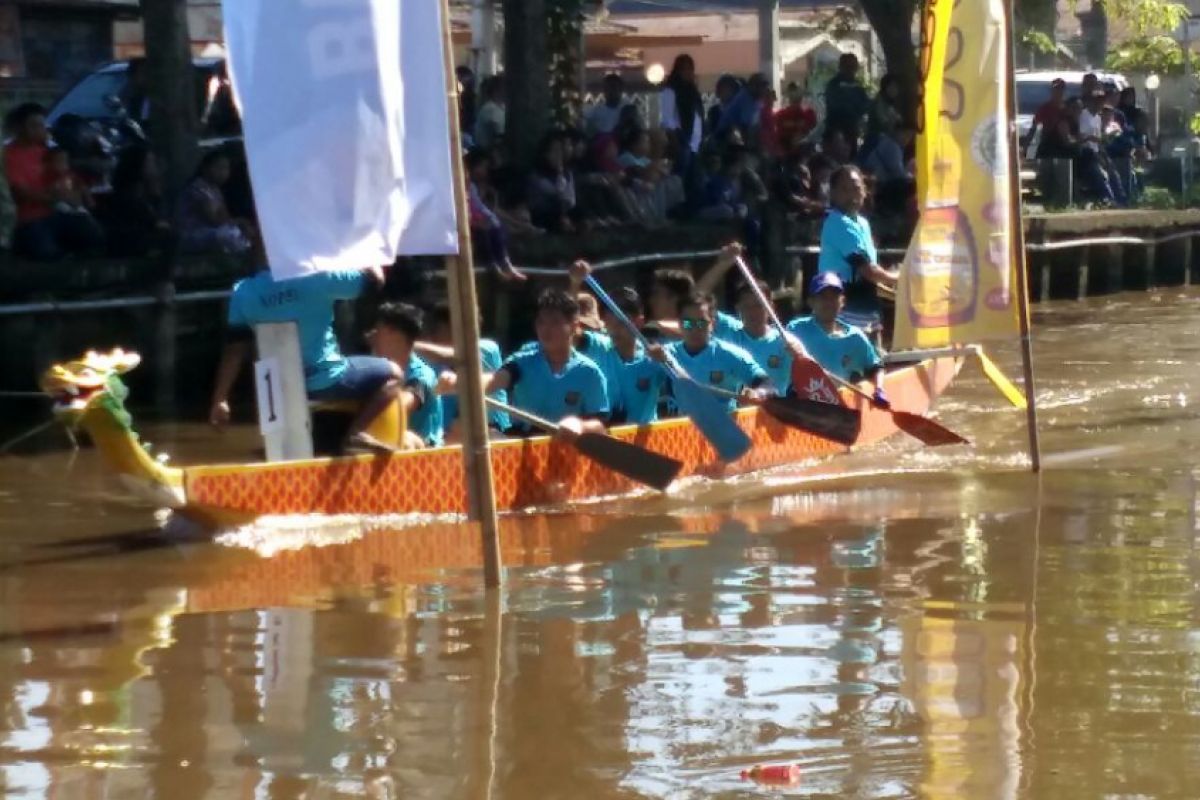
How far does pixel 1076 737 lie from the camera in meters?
6.37

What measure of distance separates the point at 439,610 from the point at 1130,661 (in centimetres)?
248

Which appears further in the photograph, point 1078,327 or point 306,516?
point 1078,327

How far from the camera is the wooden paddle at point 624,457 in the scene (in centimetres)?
1034

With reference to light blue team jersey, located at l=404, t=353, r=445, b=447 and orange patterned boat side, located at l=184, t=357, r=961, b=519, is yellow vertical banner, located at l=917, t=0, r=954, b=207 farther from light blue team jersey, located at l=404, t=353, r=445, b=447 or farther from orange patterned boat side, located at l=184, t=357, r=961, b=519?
light blue team jersey, located at l=404, t=353, r=445, b=447

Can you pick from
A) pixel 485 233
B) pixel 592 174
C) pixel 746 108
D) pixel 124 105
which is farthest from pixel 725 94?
pixel 124 105

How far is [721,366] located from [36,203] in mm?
5446

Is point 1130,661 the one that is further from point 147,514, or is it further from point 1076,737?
point 147,514

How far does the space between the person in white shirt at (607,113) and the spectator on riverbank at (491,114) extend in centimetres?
78

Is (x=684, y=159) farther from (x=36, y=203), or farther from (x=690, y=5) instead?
(x=690, y=5)

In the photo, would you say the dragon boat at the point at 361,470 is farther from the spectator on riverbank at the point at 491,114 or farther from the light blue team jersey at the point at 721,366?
the spectator on riverbank at the point at 491,114

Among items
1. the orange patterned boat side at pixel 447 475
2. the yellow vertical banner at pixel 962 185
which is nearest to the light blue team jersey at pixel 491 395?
the orange patterned boat side at pixel 447 475

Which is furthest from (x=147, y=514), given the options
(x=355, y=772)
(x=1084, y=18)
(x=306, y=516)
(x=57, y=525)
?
(x=1084, y=18)

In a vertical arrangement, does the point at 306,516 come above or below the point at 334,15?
below

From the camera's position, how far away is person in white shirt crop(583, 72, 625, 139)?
1997 cm
